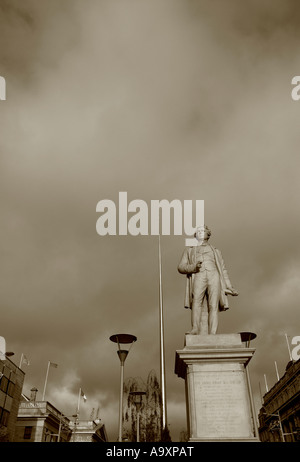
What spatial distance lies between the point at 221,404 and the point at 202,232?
19.3ft

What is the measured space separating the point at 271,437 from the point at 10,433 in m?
65.3

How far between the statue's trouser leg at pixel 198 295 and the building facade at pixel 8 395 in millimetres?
38545

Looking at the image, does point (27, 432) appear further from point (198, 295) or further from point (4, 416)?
point (198, 295)

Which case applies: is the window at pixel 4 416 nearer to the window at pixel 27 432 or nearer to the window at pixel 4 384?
the window at pixel 4 384

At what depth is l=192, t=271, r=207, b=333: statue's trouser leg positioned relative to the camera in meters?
11.5

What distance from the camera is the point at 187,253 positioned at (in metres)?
12.6

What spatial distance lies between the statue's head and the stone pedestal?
12.7 ft

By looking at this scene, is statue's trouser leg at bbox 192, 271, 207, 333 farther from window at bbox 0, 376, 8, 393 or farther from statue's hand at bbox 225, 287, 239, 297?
window at bbox 0, 376, 8, 393

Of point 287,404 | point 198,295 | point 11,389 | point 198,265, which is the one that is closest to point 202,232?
point 198,265

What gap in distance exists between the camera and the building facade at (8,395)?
43.2 metres

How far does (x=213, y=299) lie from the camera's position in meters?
11.5

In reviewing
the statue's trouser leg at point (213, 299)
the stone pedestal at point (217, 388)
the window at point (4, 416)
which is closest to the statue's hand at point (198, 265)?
the statue's trouser leg at point (213, 299)
